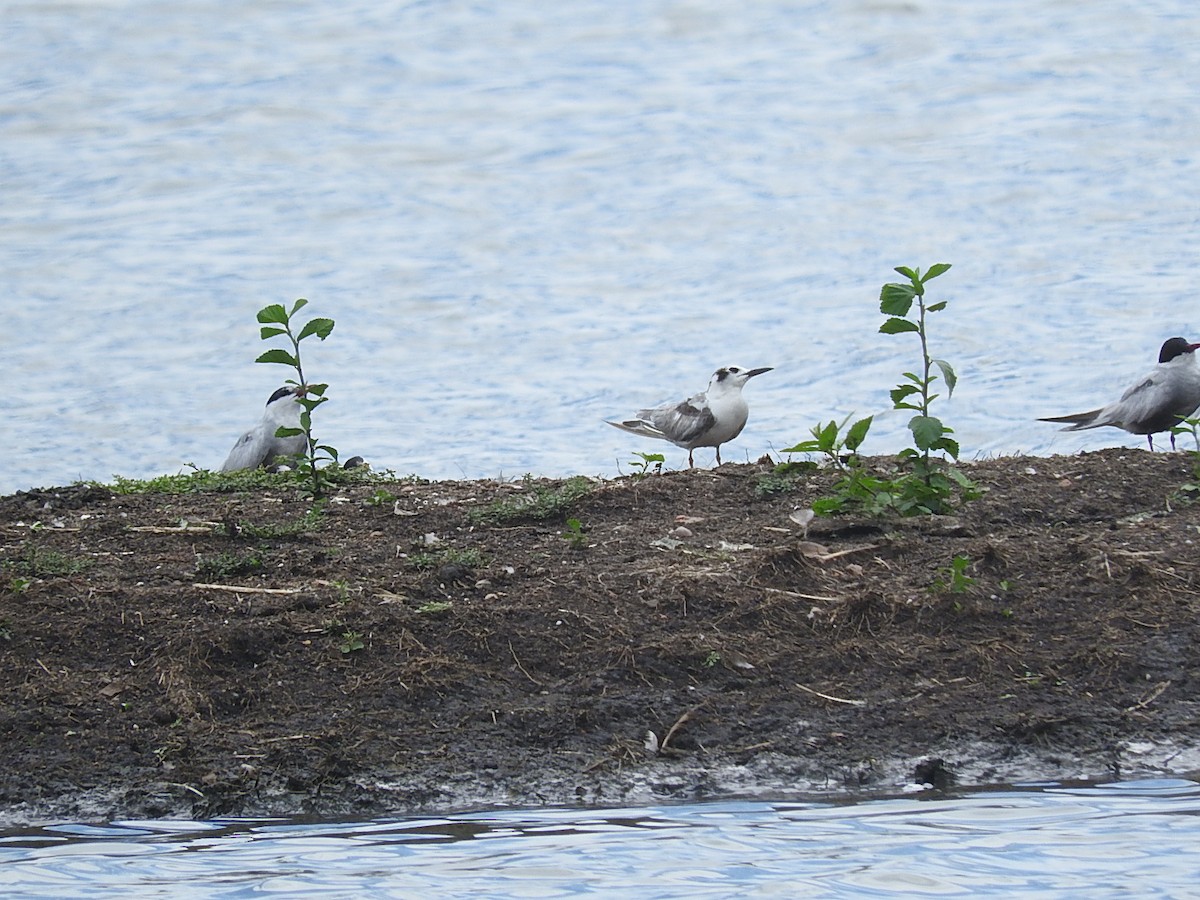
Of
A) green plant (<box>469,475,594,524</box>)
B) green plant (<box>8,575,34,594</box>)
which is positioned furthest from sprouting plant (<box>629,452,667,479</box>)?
green plant (<box>8,575,34,594</box>)

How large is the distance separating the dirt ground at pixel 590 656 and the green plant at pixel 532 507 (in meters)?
0.02

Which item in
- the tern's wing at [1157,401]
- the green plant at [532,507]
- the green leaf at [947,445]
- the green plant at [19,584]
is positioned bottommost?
the green plant at [19,584]

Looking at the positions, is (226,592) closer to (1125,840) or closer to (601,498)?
(601,498)

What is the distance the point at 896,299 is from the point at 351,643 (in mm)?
2822

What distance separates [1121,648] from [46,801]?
148 inches

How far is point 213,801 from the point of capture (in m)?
5.20

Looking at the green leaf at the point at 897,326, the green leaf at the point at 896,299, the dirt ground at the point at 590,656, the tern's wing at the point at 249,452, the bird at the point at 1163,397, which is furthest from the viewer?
the tern's wing at the point at 249,452

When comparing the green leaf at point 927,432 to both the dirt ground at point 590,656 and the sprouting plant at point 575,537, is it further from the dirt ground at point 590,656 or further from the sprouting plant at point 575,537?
the sprouting plant at point 575,537

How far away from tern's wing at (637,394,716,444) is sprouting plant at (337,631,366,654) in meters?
4.63

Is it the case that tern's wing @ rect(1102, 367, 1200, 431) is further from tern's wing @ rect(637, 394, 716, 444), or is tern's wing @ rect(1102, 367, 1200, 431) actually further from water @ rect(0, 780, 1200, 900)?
water @ rect(0, 780, 1200, 900)

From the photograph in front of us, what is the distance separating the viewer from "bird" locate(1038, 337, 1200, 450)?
9.65 metres

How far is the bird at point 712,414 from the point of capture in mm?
10305

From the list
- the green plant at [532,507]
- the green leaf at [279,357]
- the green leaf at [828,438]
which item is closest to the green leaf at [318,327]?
the green leaf at [279,357]

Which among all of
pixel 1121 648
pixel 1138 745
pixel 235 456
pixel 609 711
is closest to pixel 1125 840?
pixel 1138 745
